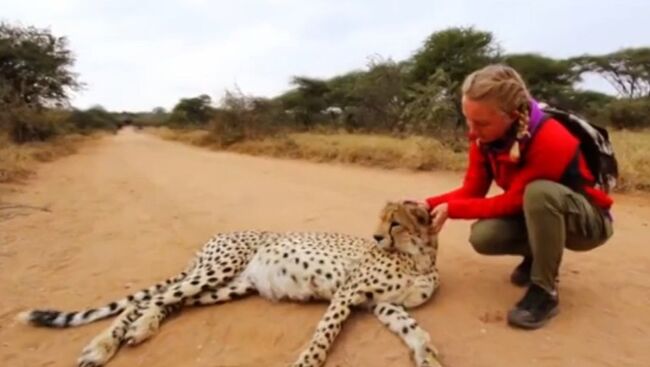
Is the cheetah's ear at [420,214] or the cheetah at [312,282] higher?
the cheetah's ear at [420,214]

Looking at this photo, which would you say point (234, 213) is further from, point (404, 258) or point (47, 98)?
point (47, 98)

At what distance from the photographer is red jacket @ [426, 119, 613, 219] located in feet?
8.46

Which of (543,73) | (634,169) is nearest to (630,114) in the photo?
(543,73)

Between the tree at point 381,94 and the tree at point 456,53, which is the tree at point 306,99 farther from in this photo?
the tree at point 456,53

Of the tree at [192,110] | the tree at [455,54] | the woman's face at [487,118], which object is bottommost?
the tree at [192,110]

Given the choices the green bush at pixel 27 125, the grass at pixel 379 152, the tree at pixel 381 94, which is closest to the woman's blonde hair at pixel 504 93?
the grass at pixel 379 152

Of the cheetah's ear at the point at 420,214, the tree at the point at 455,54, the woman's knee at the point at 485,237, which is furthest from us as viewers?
the tree at the point at 455,54

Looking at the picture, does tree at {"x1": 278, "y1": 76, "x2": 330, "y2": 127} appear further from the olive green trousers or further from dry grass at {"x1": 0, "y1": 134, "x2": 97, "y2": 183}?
the olive green trousers

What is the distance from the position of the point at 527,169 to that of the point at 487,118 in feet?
0.98

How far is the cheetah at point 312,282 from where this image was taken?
110 inches

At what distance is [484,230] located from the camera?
293 cm

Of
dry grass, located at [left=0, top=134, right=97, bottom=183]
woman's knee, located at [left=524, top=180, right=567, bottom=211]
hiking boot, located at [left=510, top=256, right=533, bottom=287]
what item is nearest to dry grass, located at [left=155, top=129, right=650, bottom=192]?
hiking boot, located at [left=510, top=256, right=533, bottom=287]

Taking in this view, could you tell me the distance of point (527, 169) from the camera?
2645 millimetres

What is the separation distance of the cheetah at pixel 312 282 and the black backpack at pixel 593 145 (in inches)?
30.6
